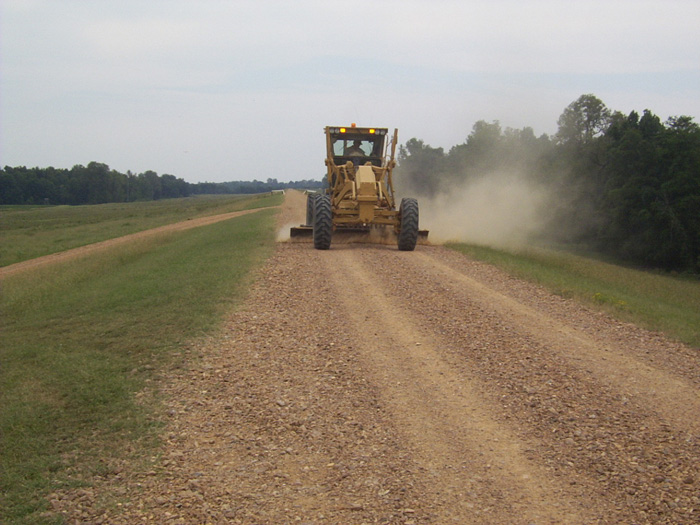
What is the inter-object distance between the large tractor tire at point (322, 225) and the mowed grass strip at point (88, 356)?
1.51 metres

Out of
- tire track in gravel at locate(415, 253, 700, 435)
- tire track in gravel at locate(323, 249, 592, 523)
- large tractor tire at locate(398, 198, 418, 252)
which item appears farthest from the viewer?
large tractor tire at locate(398, 198, 418, 252)

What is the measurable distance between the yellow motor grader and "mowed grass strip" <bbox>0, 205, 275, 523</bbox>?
197cm

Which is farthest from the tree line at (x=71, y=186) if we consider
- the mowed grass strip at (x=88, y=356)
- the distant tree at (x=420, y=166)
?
the mowed grass strip at (x=88, y=356)

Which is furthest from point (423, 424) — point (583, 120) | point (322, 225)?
point (583, 120)

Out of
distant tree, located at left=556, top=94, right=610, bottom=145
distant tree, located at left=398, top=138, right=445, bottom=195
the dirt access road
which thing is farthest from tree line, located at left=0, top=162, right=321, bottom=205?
the dirt access road

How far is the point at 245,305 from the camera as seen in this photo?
10.7m

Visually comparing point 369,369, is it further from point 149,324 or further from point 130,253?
point 130,253

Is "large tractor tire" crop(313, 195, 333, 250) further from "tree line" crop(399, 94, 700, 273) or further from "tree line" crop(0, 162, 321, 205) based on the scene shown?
"tree line" crop(0, 162, 321, 205)

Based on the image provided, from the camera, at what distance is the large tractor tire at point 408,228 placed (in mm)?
17078

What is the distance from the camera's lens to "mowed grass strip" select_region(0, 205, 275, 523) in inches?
222

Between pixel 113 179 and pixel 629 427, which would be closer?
pixel 629 427

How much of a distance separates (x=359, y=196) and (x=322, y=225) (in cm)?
150

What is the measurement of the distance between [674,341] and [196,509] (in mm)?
7427

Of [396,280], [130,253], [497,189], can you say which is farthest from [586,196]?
[396,280]
